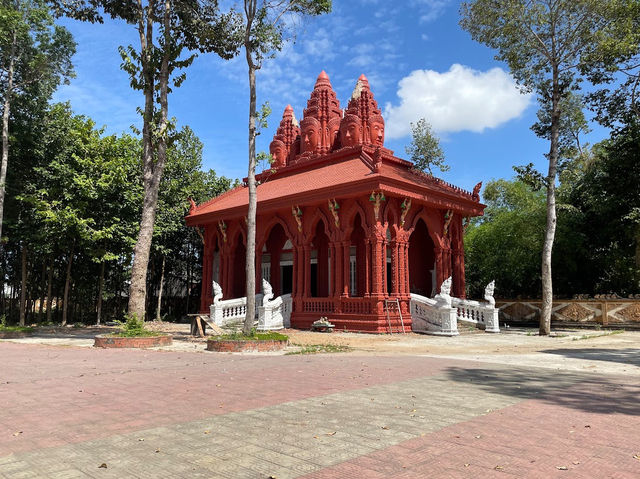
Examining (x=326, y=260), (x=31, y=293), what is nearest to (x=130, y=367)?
(x=326, y=260)

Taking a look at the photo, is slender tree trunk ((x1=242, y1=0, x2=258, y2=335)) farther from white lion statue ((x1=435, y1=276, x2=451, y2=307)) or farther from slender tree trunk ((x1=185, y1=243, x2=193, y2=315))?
slender tree trunk ((x1=185, y1=243, x2=193, y2=315))

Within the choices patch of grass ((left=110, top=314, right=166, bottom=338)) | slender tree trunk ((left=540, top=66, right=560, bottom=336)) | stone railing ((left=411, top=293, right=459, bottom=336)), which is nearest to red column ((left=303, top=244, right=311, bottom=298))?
stone railing ((left=411, top=293, right=459, bottom=336))

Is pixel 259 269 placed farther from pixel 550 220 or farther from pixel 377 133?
pixel 550 220

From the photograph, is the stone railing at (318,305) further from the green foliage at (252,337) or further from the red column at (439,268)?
the green foliage at (252,337)

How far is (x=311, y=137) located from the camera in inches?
943

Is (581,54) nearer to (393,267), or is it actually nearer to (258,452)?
(393,267)

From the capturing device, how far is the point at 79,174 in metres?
20.1

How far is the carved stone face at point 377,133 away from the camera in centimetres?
2298

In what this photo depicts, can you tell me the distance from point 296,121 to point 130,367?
841 inches

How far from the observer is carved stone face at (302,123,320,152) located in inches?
939

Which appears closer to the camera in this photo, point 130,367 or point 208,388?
point 208,388

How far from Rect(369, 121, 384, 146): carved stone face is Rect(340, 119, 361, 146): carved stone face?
952 mm

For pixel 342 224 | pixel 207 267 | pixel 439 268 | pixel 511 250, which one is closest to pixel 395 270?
pixel 342 224

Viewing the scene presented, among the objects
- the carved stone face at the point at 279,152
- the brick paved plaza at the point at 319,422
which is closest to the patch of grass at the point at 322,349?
the brick paved plaza at the point at 319,422
